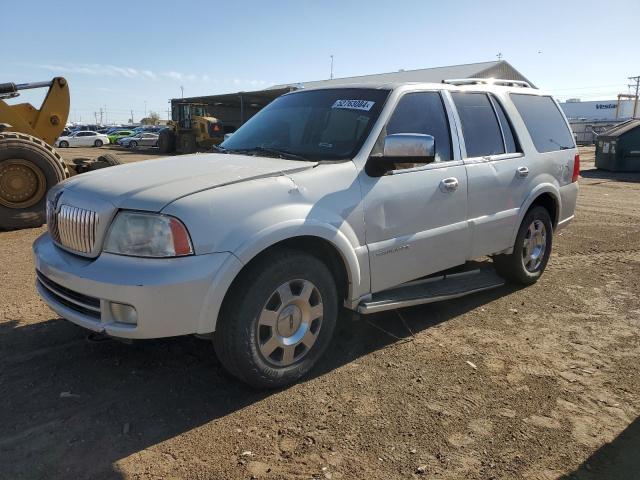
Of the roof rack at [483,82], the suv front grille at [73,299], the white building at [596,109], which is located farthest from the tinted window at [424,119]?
the white building at [596,109]

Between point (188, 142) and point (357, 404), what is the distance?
32391 mm

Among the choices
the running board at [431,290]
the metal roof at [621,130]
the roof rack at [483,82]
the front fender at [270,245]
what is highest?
the metal roof at [621,130]

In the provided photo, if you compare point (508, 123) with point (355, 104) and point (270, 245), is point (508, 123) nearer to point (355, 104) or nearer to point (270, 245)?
point (355, 104)

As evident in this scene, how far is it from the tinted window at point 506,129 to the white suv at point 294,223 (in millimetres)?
18

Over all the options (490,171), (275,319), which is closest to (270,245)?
(275,319)

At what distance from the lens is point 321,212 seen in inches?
128

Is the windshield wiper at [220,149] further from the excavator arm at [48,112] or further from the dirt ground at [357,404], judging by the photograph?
the excavator arm at [48,112]

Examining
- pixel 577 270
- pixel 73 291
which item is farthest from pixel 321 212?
pixel 577 270

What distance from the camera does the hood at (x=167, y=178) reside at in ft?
9.54

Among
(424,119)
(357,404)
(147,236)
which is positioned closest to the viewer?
(147,236)

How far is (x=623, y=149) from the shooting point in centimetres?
1817

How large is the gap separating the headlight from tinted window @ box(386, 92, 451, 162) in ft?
5.81

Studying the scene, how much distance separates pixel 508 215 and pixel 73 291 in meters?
3.64

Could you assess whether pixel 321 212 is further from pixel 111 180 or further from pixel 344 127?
pixel 111 180
